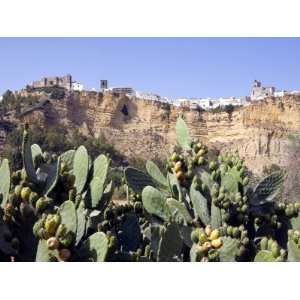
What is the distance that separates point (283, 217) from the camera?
213 centimetres

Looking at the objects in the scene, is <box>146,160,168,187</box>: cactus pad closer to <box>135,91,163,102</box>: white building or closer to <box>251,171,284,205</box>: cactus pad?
<box>251,171,284,205</box>: cactus pad

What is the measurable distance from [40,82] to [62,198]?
30.3m

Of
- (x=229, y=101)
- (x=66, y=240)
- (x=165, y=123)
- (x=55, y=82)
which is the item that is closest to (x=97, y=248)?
(x=66, y=240)

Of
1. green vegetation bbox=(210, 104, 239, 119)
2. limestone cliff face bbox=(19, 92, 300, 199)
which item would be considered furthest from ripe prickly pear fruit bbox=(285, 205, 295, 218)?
green vegetation bbox=(210, 104, 239, 119)

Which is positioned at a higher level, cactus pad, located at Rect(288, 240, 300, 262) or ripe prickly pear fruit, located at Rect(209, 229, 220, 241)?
ripe prickly pear fruit, located at Rect(209, 229, 220, 241)

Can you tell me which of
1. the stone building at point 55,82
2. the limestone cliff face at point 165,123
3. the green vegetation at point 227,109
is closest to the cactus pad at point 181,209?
the limestone cliff face at point 165,123

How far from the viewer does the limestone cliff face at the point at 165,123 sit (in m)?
28.1

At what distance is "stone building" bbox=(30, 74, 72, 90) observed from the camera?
1224 inches

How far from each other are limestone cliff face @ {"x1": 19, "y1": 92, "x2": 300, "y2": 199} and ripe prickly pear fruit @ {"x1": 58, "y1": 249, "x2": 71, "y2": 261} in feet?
84.6

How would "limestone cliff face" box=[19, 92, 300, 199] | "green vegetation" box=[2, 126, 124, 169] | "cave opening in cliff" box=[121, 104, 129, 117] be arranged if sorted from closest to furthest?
"green vegetation" box=[2, 126, 124, 169] → "limestone cliff face" box=[19, 92, 300, 199] → "cave opening in cliff" box=[121, 104, 129, 117]

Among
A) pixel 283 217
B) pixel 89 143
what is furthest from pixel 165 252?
pixel 89 143

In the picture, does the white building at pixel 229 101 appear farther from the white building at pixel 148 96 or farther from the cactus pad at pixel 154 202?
the cactus pad at pixel 154 202

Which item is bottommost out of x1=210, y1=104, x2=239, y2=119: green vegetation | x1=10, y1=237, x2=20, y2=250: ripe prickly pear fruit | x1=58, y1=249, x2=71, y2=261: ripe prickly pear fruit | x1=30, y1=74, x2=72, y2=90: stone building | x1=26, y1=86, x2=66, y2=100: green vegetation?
x1=58, y1=249, x2=71, y2=261: ripe prickly pear fruit

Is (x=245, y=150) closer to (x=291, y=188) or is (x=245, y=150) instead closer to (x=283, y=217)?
(x=291, y=188)
